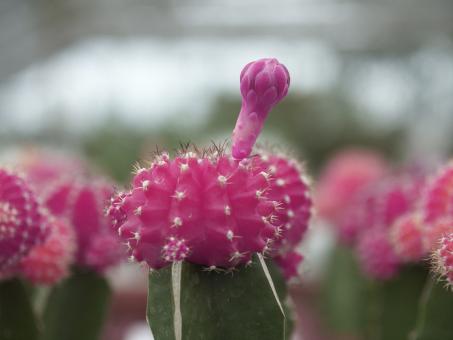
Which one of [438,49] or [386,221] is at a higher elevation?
[438,49]

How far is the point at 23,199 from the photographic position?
60 cm

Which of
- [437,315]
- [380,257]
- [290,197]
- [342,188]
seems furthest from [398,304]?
[342,188]

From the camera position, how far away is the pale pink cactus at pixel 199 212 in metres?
0.49

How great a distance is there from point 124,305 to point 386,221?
886 mm

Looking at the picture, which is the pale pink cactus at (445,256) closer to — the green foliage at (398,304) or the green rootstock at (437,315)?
the green rootstock at (437,315)

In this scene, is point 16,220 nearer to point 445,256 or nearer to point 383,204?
point 445,256

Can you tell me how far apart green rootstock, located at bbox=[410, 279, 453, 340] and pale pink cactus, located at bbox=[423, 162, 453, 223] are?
7 centimetres

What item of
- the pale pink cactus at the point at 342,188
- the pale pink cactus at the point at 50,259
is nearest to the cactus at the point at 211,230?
the pale pink cactus at the point at 50,259

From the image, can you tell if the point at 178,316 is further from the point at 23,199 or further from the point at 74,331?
the point at 74,331

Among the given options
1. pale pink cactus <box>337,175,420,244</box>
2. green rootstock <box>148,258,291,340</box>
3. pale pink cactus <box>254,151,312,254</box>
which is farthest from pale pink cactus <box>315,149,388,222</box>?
green rootstock <box>148,258,291,340</box>

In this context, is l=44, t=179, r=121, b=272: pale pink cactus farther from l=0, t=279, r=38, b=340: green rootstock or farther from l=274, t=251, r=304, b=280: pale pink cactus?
l=274, t=251, r=304, b=280: pale pink cactus

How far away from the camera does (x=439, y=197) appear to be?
67 cm

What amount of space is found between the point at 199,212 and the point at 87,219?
0.34 meters

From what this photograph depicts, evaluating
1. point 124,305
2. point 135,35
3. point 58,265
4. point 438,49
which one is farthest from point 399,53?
point 58,265
